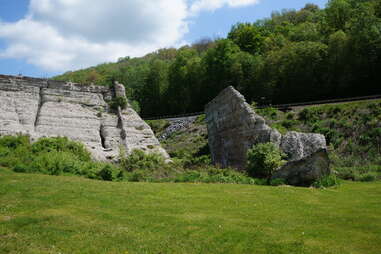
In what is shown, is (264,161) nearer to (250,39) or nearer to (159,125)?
(159,125)

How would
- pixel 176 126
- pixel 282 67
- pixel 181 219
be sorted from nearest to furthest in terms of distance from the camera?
1. pixel 181 219
2. pixel 176 126
3. pixel 282 67

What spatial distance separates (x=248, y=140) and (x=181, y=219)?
685 inches

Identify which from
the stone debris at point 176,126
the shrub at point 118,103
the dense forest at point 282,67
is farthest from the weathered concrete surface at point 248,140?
the stone debris at point 176,126

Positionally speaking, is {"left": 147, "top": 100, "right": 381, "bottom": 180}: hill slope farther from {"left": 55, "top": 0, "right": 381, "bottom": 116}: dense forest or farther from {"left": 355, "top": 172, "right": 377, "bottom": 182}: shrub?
{"left": 55, "top": 0, "right": 381, "bottom": 116}: dense forest

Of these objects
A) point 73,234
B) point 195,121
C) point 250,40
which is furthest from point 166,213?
point 250,40

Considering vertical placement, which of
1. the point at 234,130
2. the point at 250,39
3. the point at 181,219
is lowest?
the point at 181,219

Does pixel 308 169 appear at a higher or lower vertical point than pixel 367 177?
higher

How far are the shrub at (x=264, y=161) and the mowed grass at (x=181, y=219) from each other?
505 centimetres

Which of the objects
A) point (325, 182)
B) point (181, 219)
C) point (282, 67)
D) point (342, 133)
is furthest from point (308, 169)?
point (282, 67)

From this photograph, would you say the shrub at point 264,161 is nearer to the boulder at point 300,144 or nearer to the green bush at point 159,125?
the boulder at point 300,144

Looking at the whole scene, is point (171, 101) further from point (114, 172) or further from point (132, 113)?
point (114, 172)

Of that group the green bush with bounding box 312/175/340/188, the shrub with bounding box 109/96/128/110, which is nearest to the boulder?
the green bush with bounding box 312/175/340/188

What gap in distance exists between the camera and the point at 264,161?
20.7 metres

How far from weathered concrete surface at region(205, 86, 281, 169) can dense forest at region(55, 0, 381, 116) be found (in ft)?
37.3
